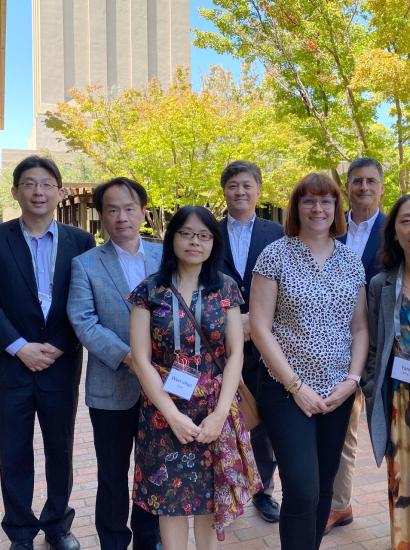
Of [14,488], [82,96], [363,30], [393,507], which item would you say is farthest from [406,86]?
[82,96]

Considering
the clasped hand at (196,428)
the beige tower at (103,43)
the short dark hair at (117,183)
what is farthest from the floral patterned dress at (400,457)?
the beige tower at (103,43)

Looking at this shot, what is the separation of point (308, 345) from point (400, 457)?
0.71m

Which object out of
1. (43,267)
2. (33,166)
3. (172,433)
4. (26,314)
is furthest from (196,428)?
(33,166)

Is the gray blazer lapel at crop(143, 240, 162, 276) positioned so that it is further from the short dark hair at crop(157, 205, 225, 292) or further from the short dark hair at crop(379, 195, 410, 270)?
the short dark hair at crop(379, 195, 410, 270)

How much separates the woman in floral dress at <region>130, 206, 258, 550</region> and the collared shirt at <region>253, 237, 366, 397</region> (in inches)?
9.7

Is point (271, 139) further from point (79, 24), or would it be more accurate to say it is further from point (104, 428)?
point (79, 24)

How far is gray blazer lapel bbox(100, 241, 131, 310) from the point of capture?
283 centimetres

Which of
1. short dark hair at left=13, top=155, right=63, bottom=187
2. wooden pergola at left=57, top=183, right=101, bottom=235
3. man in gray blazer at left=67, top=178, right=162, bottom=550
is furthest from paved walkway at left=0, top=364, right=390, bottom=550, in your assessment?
wooden pergola at left=57, top=183, right=101, bottom=235

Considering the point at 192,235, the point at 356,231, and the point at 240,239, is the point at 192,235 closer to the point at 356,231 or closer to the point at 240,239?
the point at 240,239

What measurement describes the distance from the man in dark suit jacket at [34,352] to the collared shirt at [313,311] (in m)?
1.20

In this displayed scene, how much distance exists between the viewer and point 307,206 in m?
2.65

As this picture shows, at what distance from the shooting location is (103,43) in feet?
202

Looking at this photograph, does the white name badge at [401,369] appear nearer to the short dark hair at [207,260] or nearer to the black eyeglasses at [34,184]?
the short dark hair at [207,260]

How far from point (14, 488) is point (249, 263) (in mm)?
1950
